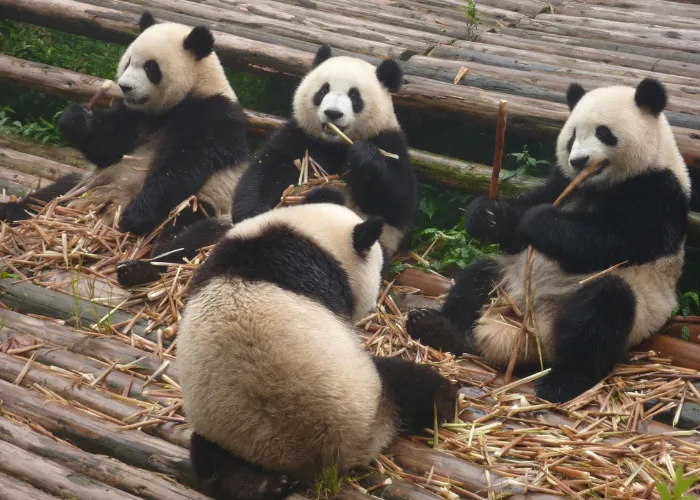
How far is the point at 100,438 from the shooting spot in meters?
4.29

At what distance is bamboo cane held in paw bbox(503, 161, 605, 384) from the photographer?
5.24m

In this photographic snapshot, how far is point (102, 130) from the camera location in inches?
288

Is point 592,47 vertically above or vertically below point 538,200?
above

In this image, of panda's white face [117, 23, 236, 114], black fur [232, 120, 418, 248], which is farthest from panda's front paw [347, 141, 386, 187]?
panda's white face [117, 23, 236, 114]

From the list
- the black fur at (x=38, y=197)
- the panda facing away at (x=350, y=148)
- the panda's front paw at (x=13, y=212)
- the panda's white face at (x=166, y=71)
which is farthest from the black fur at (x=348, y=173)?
the panda's front paw at (x=13, y=212)

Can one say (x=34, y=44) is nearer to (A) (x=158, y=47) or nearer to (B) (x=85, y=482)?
(A) (x=158, y=47)

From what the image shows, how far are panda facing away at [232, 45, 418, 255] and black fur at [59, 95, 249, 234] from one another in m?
0.51

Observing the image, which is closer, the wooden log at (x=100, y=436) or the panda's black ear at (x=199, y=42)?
the wooden log at (x=100, y=436)

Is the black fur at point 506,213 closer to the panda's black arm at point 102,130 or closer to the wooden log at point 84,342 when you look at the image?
the wooden log at point 84,342

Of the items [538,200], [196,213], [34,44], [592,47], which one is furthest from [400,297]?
[34,44]

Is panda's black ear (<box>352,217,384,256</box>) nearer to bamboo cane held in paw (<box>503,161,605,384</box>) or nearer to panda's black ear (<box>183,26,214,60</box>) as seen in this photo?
bamboo cane held in paw (<box>503,161,605,384</box>)

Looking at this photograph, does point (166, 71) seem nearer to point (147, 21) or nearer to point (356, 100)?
point (147, 21)

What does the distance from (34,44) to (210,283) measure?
704 centimetres

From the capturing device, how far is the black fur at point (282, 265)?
3900mm
